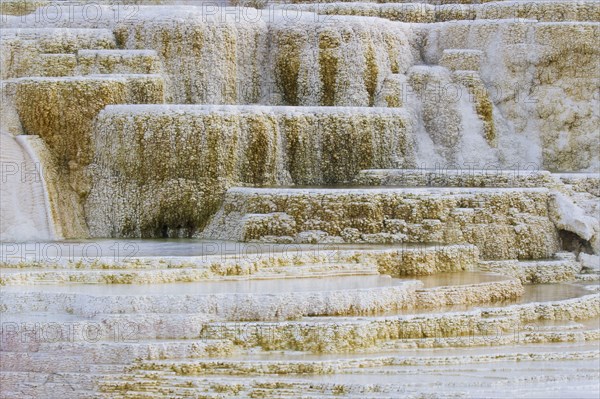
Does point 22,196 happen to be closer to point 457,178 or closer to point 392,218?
point 392,218

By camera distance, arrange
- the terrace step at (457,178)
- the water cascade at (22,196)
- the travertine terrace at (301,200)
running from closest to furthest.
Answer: the travertine terrace at (301,200), the water cascade at (22,196), the terrace step at (457,178)

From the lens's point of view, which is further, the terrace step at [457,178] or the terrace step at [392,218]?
the terrace step at [457,178]

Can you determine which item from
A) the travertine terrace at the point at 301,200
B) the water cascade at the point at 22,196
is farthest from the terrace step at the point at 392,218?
the water cascade at the point at 22,196

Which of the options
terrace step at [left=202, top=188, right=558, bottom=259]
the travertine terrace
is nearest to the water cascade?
the travertine terrace

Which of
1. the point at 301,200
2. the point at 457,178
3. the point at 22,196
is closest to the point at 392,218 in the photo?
the point at 301,200

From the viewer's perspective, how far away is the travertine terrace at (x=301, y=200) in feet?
57.4

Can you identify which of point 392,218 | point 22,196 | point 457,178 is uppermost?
point 457,178

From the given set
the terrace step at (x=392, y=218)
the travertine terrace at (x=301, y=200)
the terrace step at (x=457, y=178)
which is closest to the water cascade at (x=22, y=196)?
the travertine terrace at (x=301, y=200)

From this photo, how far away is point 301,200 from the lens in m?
23.0

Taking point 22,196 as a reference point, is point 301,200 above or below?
above

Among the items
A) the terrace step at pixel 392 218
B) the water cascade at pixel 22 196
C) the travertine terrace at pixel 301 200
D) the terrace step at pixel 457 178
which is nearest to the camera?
the travertine terrace at pixel 301 200

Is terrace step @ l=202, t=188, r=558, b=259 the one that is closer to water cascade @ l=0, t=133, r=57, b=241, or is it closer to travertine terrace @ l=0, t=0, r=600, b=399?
travertine terrace @ l=0, t=0, r=600, b=399

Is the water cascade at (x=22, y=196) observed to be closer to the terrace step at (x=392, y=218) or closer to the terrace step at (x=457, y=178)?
the terrace step at (x=392, y=218)

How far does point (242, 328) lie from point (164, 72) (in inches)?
399
